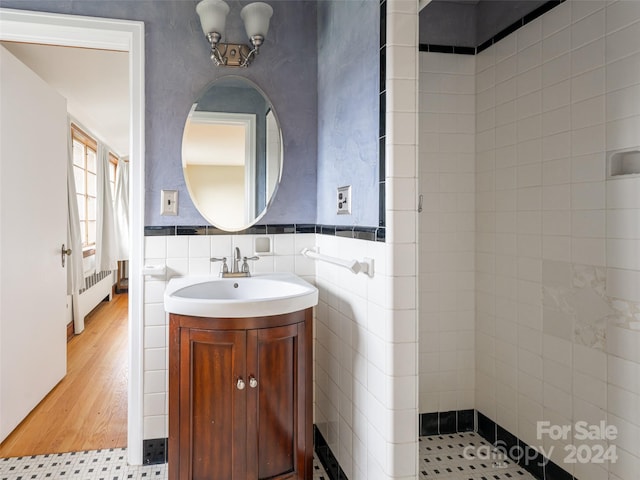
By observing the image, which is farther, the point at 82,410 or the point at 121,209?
the point at 121,209

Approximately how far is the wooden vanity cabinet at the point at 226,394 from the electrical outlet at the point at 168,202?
67 centimetres

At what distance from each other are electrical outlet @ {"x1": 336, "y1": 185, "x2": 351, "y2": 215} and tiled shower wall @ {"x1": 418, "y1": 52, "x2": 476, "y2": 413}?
680mm

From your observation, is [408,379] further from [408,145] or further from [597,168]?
[597,168]

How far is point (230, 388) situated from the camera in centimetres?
158

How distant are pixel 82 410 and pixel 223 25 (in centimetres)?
232

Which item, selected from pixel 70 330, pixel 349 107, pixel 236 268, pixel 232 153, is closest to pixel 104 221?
pixel 70 330

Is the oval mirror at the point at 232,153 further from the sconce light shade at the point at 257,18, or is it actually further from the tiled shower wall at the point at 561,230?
the tiled shower wall at the point at 561,230

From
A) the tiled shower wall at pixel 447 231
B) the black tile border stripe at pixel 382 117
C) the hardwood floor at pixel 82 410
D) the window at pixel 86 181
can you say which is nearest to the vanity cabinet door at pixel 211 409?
the black tile border stripe at pixel 382 117

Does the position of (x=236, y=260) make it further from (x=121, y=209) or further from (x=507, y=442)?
(x=121, y=209)

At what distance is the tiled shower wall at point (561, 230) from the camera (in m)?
1.56

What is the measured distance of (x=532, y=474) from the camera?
1983 mm

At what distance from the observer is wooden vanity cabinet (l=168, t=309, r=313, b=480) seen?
5.12 feet

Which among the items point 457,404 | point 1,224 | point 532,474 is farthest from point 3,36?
point 532,474

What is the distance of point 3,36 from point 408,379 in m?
2.31
